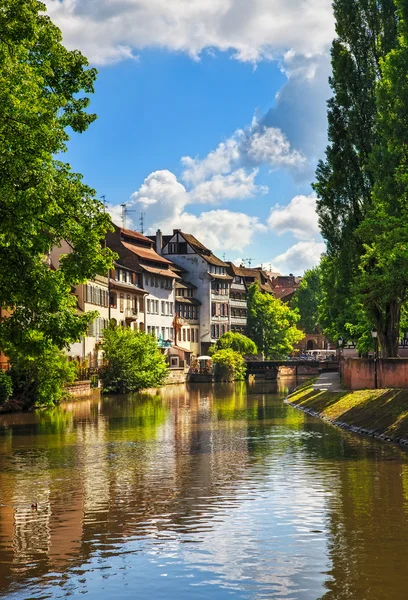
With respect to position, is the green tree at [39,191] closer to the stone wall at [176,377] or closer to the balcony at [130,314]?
the balcony at [130,314]

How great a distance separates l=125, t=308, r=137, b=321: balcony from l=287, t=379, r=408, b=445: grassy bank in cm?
4963

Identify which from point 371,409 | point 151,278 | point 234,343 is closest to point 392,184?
point 371,409

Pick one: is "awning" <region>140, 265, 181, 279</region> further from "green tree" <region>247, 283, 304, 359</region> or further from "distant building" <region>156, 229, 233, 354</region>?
"green tree" <region>247, 283, 304, 359</region>

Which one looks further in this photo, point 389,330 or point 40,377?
point 40,377

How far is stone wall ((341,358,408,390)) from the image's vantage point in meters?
46.5

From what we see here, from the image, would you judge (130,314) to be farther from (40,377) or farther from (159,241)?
(40,377)

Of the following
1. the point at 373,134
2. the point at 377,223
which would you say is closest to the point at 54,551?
the point at 377,223

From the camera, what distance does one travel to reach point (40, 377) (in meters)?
57.9

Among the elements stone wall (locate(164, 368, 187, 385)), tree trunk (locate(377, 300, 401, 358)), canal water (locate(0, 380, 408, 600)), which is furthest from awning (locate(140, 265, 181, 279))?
canal water (locate(0, 380, 408, 600))

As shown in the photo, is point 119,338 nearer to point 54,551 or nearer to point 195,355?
point 195,355

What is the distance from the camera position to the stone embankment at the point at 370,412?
35969 millimetres

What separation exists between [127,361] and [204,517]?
63248 mm

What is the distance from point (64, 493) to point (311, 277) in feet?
535

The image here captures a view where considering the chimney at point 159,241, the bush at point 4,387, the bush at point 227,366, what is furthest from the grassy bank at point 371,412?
the chimney at point 159,241
